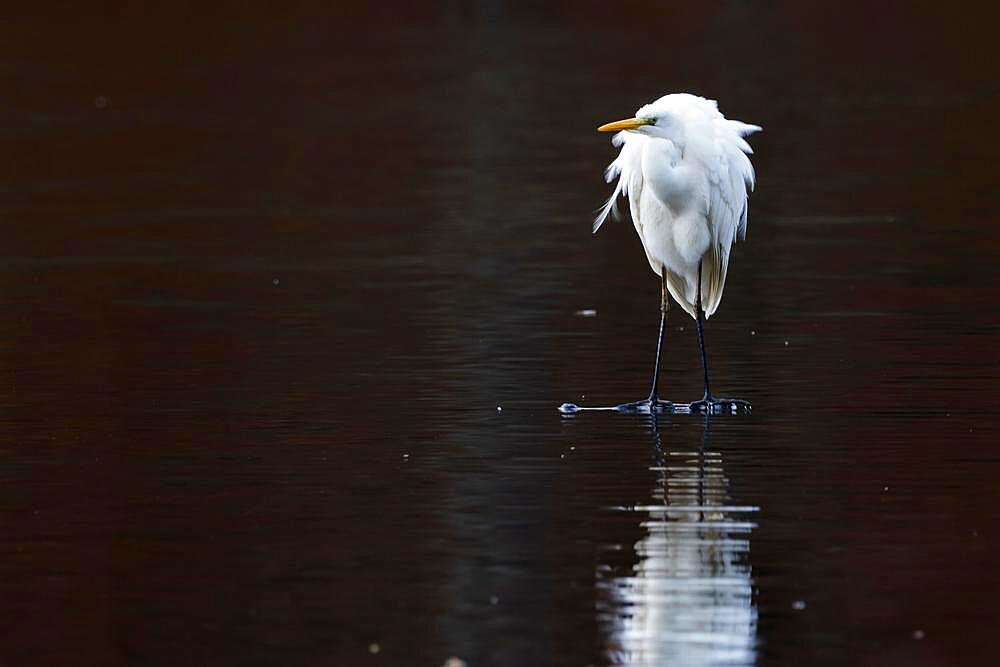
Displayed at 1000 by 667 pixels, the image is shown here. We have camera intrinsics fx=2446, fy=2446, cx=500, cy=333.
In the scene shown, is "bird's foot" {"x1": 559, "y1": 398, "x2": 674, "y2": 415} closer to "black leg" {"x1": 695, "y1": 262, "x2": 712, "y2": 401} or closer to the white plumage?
"black leg" {"x1": 695, "y1": 262, "x2": 712, "y2": 401}

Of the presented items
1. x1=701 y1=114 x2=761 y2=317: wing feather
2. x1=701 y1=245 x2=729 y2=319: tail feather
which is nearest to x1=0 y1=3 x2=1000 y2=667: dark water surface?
x1=701 y1=245 x2=729 y2=319: tail feather

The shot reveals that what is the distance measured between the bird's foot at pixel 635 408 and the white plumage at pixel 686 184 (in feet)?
3.40

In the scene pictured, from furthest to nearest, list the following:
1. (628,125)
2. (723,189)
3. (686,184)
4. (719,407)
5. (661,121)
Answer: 1. (723,189)
2. (686,184)
3. (661,121)
4. (719,407)
5. (628,125)

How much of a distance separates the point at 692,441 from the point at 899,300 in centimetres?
503

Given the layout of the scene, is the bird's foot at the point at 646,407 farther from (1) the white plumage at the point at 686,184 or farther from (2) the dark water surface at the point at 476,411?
(1) the white plumage at the point at 686,184

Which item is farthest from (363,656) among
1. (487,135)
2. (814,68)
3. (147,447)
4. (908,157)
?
(814,68)

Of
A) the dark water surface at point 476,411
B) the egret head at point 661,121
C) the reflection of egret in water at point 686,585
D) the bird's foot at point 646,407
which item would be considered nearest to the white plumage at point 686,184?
the egret head at point 661,121

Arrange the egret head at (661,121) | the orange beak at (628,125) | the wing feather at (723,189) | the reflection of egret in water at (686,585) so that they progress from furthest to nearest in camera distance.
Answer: the wing feather at (723,189) < the egret head at (661,121) < the orange beak at (628,125) < the reflection of egret in water at (686,585)

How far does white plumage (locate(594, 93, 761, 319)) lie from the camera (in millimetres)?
13172

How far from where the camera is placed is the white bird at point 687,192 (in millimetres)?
13031

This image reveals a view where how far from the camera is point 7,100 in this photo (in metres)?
Answer: 38.6

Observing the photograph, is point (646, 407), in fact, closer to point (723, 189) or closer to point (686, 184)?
point (686, 184)

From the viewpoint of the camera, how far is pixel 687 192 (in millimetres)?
13320

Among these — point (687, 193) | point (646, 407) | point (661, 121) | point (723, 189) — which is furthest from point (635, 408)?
point (661, 121)
